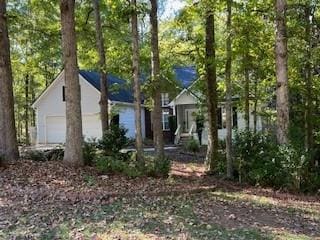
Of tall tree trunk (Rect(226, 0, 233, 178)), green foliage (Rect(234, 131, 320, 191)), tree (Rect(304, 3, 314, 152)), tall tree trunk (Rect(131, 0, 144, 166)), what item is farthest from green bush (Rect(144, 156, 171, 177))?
tree (Rect(304, 3, 314, 152))

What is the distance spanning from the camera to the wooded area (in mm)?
12688

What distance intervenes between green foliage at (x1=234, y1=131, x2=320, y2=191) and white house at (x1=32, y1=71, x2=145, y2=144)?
1893 cm

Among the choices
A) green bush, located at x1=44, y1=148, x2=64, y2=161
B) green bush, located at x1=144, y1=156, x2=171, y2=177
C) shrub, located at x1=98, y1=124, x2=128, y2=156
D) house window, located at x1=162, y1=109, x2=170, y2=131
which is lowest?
green bush, located at x1=144, y1=156, x2=171, y2=177

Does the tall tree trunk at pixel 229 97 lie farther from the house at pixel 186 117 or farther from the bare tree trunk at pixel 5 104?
the house at pixel 186 117

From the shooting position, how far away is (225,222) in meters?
7.89

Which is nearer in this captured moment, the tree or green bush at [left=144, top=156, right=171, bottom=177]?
green bush at [left=144, top=156, right=171, bottom=177]

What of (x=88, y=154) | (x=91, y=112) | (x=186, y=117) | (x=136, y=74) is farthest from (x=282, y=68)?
(x=91, y=112)

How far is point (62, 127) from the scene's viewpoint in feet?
112

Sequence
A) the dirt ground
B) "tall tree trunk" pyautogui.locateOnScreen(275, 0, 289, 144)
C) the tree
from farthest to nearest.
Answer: the tree
"tall tree trunk" pyautogui.locateOnScreen(275, 0, 289, 144)
the dirt ground

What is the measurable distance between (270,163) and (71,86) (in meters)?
5.85

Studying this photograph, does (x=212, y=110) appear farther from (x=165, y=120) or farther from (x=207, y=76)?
(x=165, y=120)

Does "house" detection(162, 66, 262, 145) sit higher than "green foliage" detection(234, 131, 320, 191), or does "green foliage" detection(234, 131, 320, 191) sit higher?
"house" detection(162, 66, 262, 145)

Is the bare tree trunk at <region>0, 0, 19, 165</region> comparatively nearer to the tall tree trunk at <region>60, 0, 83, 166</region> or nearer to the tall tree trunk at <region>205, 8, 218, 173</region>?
the tall tree trunk at <region>60, 0, 83, 166</region>

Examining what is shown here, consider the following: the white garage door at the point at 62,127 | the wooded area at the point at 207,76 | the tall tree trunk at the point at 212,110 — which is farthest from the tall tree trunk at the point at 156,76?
the white garage door at the point at 62,127
